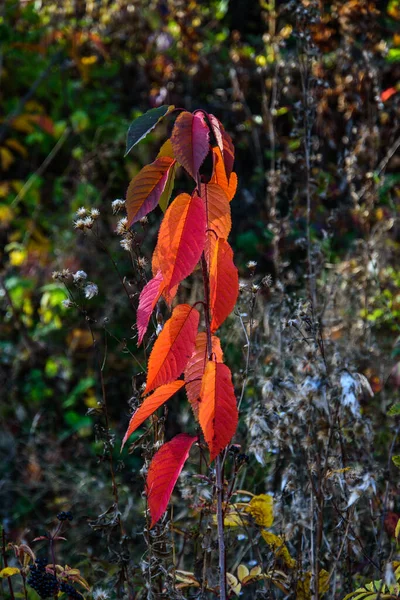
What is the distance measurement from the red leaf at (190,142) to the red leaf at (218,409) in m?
0.37

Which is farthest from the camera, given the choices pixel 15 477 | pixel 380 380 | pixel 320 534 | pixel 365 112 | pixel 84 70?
pixel 84 70

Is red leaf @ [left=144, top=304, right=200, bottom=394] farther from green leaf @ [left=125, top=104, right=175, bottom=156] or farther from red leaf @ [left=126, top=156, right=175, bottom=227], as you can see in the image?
green leaf @ [left=125, top=104, right=175, bottom=156]

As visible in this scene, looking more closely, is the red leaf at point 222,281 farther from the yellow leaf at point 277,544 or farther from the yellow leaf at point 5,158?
the yellow leaf at point 5,158

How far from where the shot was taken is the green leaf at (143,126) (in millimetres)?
1226

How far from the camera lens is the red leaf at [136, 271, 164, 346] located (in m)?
1.34

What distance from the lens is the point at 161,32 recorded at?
5.51 meters

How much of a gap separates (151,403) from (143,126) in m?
0.52

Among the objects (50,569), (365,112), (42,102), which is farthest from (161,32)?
(50,569)

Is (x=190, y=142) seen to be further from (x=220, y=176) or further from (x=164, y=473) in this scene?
(x=164, y=473)

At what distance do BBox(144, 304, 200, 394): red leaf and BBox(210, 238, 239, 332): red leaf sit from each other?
6cm

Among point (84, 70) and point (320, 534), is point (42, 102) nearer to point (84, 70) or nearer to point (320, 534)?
point (84, 70)

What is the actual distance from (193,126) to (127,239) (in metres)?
0.40

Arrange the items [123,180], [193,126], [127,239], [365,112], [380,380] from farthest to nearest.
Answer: [123,180]
[365,112]
[380,380]
[127,239]
[193,126]

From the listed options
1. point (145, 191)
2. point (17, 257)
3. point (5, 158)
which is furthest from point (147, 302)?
point (5, 158)
